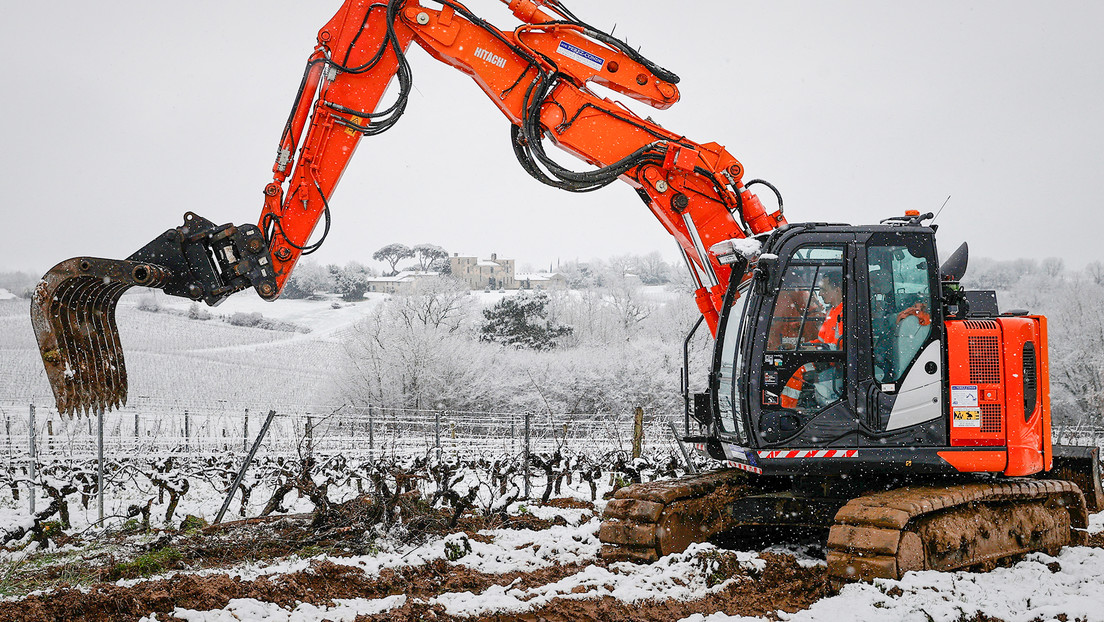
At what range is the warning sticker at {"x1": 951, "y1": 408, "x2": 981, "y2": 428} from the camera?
558cm

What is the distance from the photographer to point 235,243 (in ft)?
18.4

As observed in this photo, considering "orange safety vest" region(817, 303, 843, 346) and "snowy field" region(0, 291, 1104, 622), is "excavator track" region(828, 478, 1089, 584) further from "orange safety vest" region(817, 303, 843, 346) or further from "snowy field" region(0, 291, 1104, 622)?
"orange safety vest" region(817, 303, 843, 346)

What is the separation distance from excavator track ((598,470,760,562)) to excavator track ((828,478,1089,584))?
47.9 inches

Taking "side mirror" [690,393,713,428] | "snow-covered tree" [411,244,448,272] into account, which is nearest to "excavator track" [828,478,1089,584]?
"side mirror" [690,393,713,428]

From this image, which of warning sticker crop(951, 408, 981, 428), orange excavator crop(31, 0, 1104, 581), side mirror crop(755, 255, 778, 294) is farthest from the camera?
warning sticker crop(951, 408, 981, 428)

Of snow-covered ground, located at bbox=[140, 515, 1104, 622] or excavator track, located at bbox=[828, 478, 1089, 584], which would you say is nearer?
snow-covered ground, located at bbox=[140, 515, 1104, 622]

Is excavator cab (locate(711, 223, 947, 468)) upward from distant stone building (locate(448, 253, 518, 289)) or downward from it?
downward

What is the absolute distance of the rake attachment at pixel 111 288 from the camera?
195 inches

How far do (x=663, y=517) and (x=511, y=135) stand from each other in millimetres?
3257

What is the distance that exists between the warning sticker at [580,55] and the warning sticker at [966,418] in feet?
12.3

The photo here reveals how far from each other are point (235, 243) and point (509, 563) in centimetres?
312

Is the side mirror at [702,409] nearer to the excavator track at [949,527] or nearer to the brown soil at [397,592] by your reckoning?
the brown soil at [397,592]

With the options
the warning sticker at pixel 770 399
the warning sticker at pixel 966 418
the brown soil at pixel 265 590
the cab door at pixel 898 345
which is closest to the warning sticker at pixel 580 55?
the cab door at pixel 898 345

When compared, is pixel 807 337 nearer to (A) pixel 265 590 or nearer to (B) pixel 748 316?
(B) pixel 748 316
